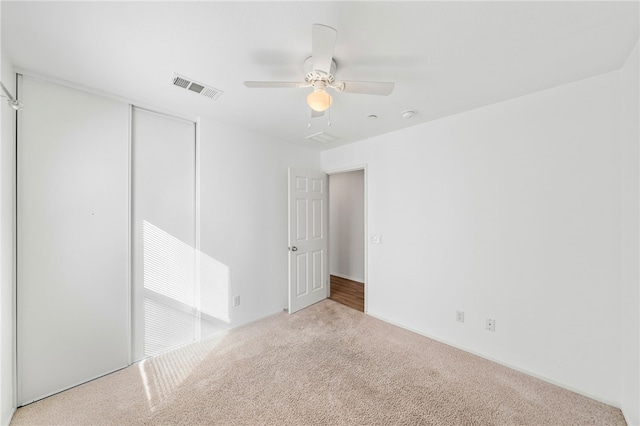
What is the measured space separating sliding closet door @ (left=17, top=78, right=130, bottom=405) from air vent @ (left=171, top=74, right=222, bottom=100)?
72 centimetres

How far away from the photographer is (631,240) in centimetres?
156

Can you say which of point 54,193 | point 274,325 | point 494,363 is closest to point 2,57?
point 54,193

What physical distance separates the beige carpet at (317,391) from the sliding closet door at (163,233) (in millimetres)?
274

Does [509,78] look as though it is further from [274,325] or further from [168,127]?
[274,325]

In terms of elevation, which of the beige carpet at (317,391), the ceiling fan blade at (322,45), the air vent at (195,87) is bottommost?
the beige carpet at (317,391)

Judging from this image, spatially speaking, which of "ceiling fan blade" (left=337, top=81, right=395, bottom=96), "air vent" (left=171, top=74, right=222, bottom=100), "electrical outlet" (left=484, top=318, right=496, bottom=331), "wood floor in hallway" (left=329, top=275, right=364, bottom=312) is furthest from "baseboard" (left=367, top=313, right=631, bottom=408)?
"air vent" (left=171, top=74, right=222, bottom=100)

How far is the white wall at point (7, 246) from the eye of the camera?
4.93 feet

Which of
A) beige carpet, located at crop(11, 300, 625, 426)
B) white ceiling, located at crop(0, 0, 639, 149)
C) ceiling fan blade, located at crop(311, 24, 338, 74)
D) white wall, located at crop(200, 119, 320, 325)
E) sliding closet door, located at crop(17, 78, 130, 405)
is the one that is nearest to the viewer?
ceiling fan blade, located at crop(311, 24, 338, 74)

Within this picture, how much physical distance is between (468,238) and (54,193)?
3666 mm

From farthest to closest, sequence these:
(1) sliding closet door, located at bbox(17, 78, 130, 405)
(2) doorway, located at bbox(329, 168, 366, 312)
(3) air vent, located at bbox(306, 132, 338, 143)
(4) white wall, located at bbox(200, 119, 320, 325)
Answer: (2) doorway, located at bbox(329, 168, 366, 312)
(3) air vent, located at bbox(306, 132, 338, 143)
(4) white wall, located at bbox(200, 119, 320, 325)
(1) sliding closet door, located at bbox(17, 78, 130, 405)

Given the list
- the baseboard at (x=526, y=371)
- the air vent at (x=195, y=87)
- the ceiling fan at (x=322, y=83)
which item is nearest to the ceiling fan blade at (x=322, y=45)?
the ceiling fan at (x=322, y=83)

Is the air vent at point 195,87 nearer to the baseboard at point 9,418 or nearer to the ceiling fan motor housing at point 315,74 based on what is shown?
the ceiling fan motor housing at point 315,74

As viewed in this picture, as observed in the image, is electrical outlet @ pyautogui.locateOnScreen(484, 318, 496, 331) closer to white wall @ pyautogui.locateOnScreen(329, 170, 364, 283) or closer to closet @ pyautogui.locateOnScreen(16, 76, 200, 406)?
white wall @ pyautogui.locateOnScreen(329, 170, 364, 283)

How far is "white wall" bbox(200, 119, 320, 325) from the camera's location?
8.80ft
